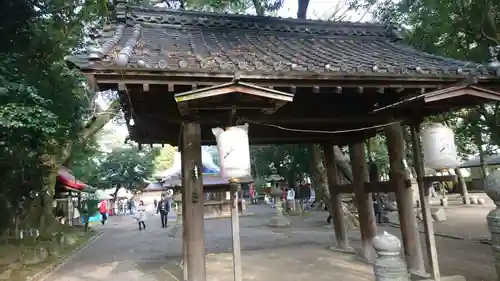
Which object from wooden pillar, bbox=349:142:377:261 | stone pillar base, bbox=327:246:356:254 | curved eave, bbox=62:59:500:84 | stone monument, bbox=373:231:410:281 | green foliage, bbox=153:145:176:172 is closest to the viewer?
stone monument, bbox=373:231:410:281

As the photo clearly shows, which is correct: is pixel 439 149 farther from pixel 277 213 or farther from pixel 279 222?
pixel 277 213

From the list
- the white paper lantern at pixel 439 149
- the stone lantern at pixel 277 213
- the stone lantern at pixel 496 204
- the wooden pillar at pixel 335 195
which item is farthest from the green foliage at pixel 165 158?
the stone lantern at pixel 496 204

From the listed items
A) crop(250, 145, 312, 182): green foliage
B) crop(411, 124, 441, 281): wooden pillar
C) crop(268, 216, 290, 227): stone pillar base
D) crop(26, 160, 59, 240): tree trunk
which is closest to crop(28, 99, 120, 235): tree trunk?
crop(26, 160, 59, 240): tree trunk

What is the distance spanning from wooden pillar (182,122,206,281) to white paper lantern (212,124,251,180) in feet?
2.32

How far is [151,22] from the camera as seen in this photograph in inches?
281

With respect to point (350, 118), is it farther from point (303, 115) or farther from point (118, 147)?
point (118, 147)

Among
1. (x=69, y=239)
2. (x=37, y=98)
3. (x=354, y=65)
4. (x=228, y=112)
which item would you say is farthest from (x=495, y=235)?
(x=69, y=239)

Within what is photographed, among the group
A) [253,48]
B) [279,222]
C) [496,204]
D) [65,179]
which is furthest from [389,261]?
[65,179]

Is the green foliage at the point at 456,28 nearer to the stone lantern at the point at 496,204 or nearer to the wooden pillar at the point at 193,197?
→ the stone lantern at the point at 496,204

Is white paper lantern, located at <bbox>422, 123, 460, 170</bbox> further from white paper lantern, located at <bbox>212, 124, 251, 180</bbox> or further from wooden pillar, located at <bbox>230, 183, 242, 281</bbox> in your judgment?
wooden pillar, located at <bbox>230, 183, 242, 281</bbox>

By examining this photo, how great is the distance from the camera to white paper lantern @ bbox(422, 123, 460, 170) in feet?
17.7

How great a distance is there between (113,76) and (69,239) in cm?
1337

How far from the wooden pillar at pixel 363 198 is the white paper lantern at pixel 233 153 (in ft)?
13.7

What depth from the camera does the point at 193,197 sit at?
5.34 metres
